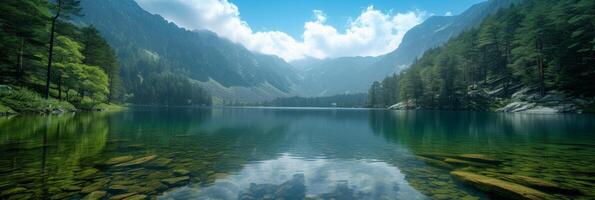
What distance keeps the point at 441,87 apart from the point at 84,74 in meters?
110

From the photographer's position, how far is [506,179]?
409 inches

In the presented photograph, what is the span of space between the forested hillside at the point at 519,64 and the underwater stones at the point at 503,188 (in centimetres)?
6715

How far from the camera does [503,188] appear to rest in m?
8.92

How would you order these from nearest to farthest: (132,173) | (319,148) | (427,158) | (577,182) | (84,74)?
(577,182), (132,173), (427,158), (319,148), (84,74)

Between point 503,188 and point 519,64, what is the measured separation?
91.6 m

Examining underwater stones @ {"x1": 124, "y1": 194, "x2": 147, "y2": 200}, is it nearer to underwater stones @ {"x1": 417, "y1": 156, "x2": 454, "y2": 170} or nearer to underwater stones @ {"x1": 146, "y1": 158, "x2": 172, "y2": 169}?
underwater stones @ {"x1": 146, "y1": 158, "x2": 172, "y2": 169}

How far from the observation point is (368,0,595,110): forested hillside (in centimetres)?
6312

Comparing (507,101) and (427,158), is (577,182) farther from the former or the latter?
(507,101)

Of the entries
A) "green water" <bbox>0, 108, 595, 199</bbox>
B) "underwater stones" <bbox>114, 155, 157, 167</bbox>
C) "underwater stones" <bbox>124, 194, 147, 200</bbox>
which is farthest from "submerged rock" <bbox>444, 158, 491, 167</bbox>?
"underwater stones" <bbox>114, 155, 157, 167</bbox>

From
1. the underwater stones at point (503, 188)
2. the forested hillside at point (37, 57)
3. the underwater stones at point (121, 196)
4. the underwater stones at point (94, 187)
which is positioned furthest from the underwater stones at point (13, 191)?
the forested hillside at point (37, 57)

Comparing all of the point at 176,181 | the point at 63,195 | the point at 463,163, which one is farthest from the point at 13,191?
the point at 463,163

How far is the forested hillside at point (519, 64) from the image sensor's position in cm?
6312

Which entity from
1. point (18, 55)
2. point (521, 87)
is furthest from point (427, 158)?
point (521, 87)

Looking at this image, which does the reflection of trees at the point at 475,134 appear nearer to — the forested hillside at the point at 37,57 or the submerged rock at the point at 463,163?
the submerged rock at the point at 463,163
